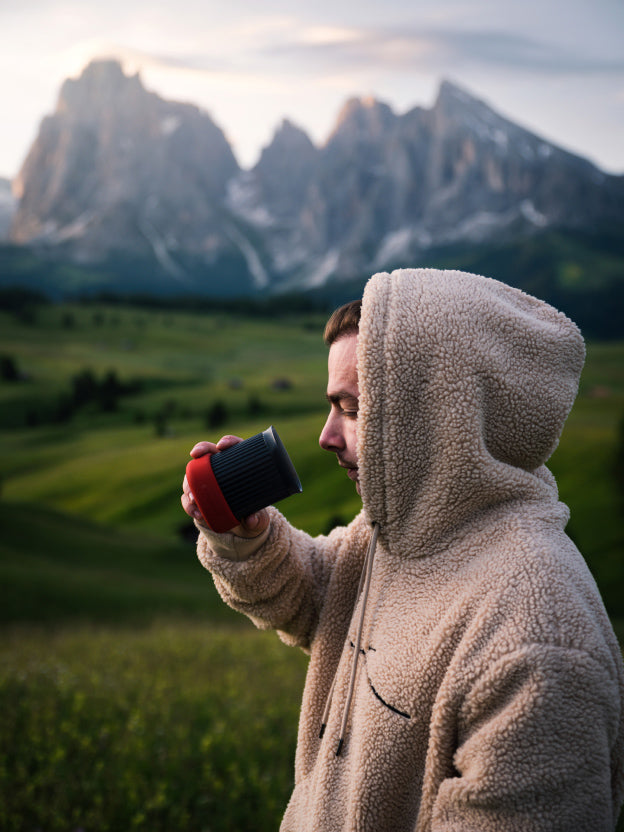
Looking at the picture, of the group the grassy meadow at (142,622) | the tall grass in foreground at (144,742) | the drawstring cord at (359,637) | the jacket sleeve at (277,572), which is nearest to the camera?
the drawstring cord at (359,637)

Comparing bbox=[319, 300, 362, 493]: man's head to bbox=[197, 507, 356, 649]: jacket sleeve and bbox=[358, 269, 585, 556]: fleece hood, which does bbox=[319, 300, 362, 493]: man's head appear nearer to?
bbox=[358, 269, 585, 556]: fleece hood

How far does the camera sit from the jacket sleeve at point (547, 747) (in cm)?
179

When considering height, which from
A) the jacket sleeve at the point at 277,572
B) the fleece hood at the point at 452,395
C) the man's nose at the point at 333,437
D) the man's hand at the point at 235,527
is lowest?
the jacket sleeve at the point at 277,572

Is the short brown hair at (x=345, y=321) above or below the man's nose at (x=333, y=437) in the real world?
above

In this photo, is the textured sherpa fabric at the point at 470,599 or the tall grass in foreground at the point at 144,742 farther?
the tall grass in foreground at the point at 144,742

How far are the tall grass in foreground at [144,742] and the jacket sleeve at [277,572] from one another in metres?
2.96

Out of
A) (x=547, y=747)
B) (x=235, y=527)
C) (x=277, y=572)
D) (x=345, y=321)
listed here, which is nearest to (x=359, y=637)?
(x=277, y=572)

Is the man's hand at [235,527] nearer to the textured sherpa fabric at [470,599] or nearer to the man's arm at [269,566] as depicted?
the man's arm at [269,566]

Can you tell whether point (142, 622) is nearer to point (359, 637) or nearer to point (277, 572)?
point (277, 572)

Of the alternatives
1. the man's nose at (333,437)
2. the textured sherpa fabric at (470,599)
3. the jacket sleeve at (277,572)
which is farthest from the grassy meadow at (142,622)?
the man's nose at (333,437)

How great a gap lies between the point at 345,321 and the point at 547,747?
4.70 feet

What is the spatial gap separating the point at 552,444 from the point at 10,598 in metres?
18.0

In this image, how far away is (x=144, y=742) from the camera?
632 centimetres

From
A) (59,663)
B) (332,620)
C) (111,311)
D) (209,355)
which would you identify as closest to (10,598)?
(59,663)
